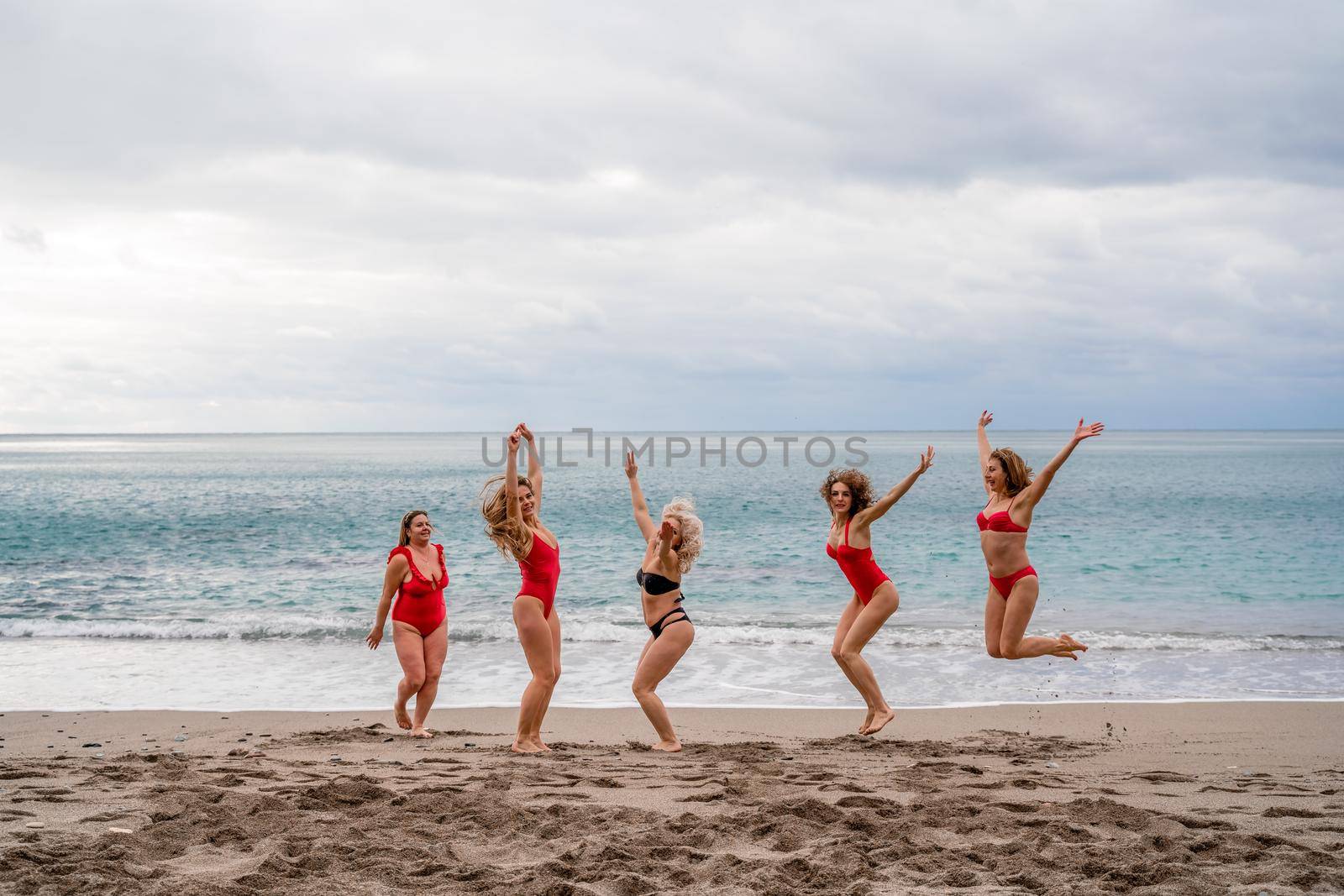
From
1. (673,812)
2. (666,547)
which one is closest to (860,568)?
(666,547)

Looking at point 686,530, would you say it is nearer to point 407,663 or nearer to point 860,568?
point 860,568

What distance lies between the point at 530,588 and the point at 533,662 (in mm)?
571

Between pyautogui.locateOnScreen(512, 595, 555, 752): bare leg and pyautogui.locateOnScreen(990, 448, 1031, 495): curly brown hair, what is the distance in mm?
3873

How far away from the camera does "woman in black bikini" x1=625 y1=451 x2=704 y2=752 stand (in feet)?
23.8

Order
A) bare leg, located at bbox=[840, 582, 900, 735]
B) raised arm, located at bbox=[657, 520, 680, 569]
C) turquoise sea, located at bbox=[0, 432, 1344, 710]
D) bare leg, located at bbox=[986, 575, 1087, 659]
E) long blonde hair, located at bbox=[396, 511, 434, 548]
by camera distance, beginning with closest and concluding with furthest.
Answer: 1. raised arm, located at bbox=[657, 520, 680, 569]
2. bare leg, located at bbox=[986, 575, 1087, 659]
3. bare leg, located at bbox=[840, 582, 900, 735]
4. long blonde hair, located at bbox=[396, 511, 434, 548]
5. turquoise sea, located at bbox=[0, 432, 1344, 710]

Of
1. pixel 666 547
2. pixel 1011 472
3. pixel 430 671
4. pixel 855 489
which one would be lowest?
pixel 430 671

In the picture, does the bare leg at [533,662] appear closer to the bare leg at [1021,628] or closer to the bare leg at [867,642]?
the bare leg at [867,642]

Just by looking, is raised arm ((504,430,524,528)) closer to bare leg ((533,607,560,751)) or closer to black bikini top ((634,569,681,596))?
bare leg ((533,607,560,751))

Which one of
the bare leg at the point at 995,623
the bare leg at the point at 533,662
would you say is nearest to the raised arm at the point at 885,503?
the bare leg at the point at 995,623

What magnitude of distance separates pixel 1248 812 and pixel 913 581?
14.8m

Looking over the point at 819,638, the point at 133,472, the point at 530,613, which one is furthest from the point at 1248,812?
the point at 133,472

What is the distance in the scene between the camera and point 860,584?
8039mm

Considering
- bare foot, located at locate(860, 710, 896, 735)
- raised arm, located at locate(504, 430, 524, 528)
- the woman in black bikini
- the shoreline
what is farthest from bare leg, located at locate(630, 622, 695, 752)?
the shoreline

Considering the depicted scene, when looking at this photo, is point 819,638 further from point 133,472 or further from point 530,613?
point 133,472
